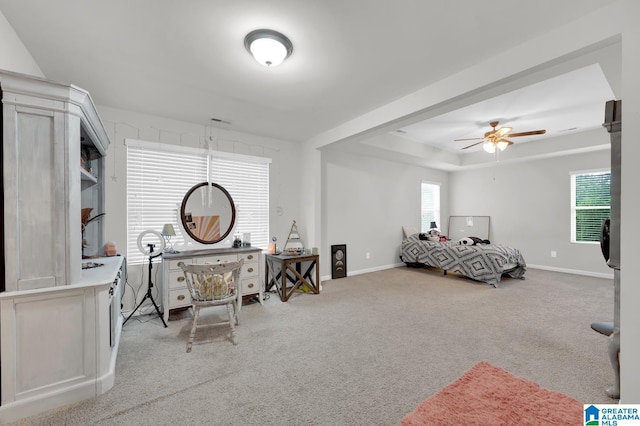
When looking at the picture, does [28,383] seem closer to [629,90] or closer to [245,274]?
[245,274]

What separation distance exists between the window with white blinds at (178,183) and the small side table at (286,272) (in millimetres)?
445

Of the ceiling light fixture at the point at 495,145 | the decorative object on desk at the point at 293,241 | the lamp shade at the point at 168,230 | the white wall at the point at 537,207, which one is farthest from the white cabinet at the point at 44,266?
the white wall at the point at 537,207

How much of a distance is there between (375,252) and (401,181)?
6.12ft

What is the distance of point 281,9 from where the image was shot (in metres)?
1.76

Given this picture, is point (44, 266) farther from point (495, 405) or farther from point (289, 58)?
point (495, 405)

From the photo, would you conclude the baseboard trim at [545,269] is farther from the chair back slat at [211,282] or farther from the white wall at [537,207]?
the chair back slat at [211,282]

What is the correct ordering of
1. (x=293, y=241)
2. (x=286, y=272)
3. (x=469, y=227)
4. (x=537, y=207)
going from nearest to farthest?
(x=286, y=272) → (x=293, y=241) → (x=537, y=207) → (x=469, y=227)

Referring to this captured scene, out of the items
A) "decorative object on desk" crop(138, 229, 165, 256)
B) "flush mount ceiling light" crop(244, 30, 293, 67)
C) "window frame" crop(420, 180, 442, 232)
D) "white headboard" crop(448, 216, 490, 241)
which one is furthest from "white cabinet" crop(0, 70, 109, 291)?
"white headboard" crop(448, 216, 490, 241)

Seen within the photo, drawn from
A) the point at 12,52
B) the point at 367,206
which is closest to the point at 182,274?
the point at 12,52

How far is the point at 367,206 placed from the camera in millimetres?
5789

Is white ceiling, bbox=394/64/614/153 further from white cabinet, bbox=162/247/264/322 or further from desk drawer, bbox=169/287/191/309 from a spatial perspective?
desk drawer, bbox=169/287/191/309

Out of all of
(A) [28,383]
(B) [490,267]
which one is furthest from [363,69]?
(B) [490,267]

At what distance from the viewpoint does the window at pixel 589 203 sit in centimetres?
525

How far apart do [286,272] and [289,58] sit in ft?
9.80
